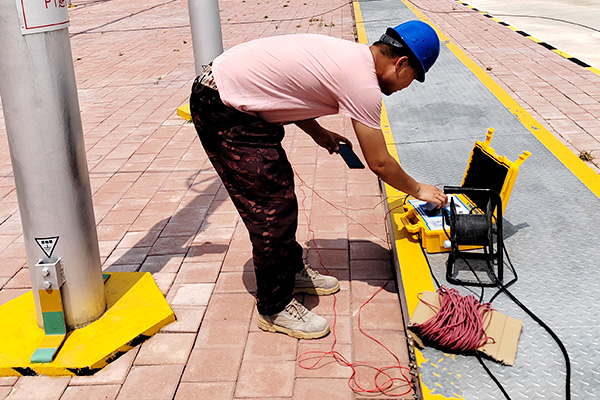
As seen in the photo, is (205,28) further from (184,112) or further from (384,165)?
(384,165)

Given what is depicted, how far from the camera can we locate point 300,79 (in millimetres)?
2746

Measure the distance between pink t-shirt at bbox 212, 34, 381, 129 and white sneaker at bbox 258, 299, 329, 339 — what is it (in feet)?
3.41

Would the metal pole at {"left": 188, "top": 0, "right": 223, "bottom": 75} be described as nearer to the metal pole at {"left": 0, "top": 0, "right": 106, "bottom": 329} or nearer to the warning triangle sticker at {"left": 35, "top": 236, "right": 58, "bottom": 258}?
the metal pole at {"left": 0, "top": 0, "right": 106, "bottom": 329}

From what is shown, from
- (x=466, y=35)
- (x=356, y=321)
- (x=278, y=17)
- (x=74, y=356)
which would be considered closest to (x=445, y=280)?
(x=356, y=321)

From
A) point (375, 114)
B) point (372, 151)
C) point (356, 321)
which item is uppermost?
point (375, 114)

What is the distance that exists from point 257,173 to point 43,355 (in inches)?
54.8

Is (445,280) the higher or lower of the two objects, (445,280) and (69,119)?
the lower

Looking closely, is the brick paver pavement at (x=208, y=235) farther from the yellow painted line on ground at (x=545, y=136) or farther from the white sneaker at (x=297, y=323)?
the yellow painted line on ground at (x=545, y=136)

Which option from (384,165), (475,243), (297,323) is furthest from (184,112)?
(384,165)

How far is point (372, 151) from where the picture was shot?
2799 millimetres

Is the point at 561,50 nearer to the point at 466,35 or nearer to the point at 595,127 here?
the point at 466,35

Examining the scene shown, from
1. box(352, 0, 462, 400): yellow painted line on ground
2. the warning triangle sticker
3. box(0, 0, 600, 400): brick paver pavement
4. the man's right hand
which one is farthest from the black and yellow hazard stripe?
the warning triangle sticker

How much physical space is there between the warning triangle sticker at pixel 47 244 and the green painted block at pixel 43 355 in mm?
472

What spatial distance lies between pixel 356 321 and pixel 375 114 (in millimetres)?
1218
